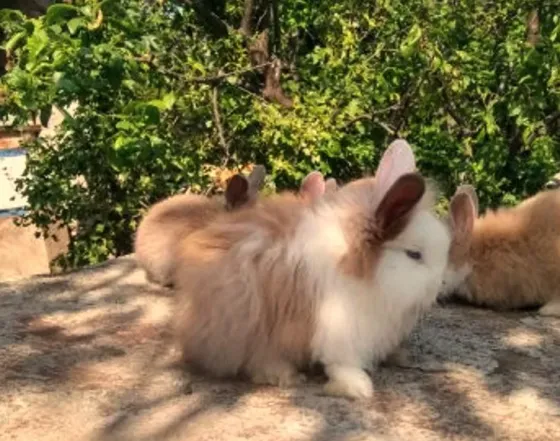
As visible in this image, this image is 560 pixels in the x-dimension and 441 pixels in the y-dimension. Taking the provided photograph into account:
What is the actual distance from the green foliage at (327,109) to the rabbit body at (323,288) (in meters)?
2.06

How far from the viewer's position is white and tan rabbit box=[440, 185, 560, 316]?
14.8 ft

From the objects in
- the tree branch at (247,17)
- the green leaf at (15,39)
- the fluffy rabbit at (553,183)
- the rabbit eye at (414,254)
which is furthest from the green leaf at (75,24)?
the fluffy rabbit at (553,183)

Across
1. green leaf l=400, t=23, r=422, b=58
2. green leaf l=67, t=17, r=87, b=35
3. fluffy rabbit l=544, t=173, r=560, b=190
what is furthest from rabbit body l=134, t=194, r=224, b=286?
fluffy rabbit l=544, t=173, r=560, b=190

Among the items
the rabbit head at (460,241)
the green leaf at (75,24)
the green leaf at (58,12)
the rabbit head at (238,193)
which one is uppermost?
the green leaf at (58,12)

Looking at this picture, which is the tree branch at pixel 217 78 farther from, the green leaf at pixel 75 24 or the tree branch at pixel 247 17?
the green leaf at pixel 75 24

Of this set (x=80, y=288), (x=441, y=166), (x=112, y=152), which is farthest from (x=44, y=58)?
(x=441, y=166)

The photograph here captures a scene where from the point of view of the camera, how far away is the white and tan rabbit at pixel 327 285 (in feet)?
9.71

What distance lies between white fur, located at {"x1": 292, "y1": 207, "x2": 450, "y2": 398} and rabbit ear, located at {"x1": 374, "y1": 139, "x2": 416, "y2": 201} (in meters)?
0.14

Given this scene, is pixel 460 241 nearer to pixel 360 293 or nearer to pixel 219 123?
pixel 360 293

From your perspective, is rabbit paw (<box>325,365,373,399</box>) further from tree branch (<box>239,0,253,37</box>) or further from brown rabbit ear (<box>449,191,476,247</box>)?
tree branch (<box>239,0,253,37</box>)

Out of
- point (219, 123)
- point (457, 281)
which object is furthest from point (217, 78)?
point (457, 281)

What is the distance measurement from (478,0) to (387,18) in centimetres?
63

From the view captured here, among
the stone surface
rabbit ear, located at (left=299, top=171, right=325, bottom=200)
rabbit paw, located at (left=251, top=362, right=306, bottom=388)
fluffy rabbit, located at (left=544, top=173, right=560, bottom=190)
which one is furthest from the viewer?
fluffy rabbit, located at (left=544, top=173, right=560, bottom=190)

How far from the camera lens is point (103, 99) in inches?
213
